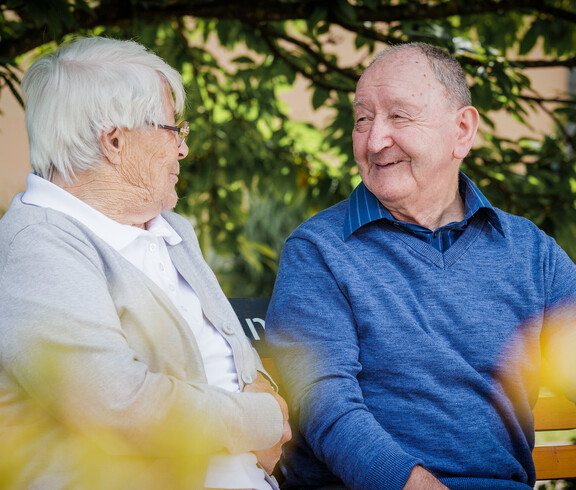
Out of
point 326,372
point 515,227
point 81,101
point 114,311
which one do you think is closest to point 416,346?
point 326,372

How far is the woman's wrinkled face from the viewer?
1.83 meters

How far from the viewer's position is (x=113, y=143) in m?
1.80

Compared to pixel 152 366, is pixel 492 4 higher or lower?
higher

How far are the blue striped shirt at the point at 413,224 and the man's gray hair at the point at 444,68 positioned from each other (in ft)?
1.14

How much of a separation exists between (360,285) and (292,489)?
27.6 inches

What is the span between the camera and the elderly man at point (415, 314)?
1918mm

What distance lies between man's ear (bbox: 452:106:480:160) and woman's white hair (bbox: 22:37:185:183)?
3.34ft

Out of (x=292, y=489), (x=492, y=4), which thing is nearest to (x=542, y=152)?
(x=492, y=4)

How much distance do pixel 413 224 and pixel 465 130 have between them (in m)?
0.39

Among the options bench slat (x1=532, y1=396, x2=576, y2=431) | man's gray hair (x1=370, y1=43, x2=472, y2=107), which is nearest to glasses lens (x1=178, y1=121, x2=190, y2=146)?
man's gray hair (x1=370, y1=43, x2=472, y2=107)

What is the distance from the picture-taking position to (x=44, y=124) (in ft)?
5.70

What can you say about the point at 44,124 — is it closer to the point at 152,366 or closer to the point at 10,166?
the point at 152,366

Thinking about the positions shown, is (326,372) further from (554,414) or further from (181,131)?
(554,414)

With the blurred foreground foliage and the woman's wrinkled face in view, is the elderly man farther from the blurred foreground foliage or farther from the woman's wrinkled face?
the blurred foreground foliage
